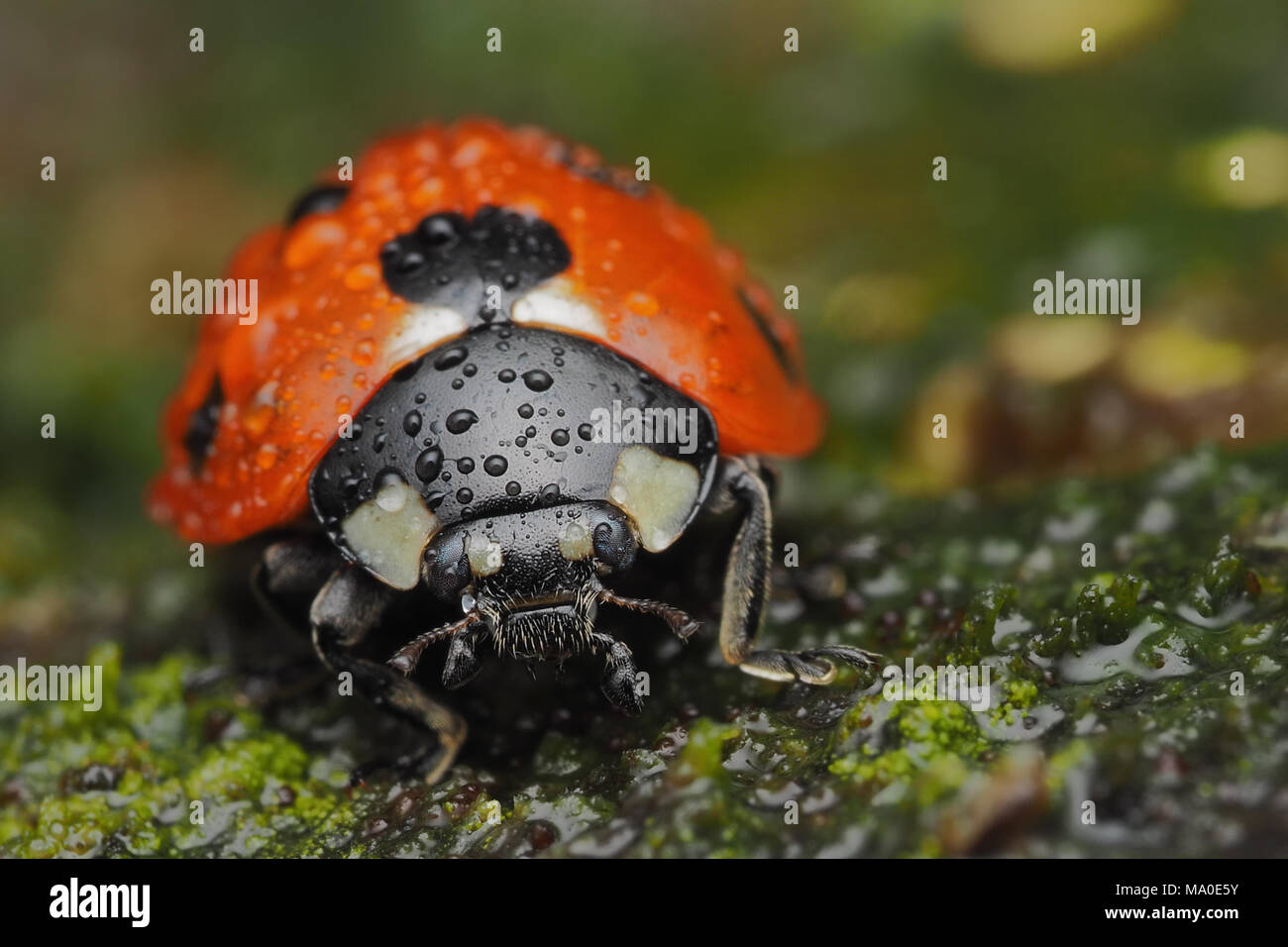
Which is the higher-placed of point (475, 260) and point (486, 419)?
point (475, 260)

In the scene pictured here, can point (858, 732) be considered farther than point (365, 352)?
No

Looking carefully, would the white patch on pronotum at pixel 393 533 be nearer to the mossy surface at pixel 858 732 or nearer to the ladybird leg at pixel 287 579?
the ladybird leg at pixel 287 579

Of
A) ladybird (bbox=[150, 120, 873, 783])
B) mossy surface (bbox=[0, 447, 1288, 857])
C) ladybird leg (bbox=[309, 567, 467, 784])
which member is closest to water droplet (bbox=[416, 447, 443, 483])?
ladybird (bbox=[150, 120, 873, 783])

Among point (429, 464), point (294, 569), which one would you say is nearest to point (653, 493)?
point (429, 464)

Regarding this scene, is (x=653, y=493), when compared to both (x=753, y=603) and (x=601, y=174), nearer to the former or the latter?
(x=753, y=603)

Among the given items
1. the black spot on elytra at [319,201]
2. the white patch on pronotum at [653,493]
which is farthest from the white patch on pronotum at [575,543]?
the black spot on elytra at [319,201]

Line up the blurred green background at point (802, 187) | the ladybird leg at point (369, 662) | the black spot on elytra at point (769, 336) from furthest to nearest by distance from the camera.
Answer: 1. the blurred green background at point (802, 187)
2. the black spot on elytra at point (769, 336)
3. the ladybird leg at point (369, 662)

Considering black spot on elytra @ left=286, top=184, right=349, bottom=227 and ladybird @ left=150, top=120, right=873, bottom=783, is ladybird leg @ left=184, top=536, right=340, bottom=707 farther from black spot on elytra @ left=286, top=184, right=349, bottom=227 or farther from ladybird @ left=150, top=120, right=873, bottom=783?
black spot on elytra @ left=286, top=184, right=349, bottom=227
